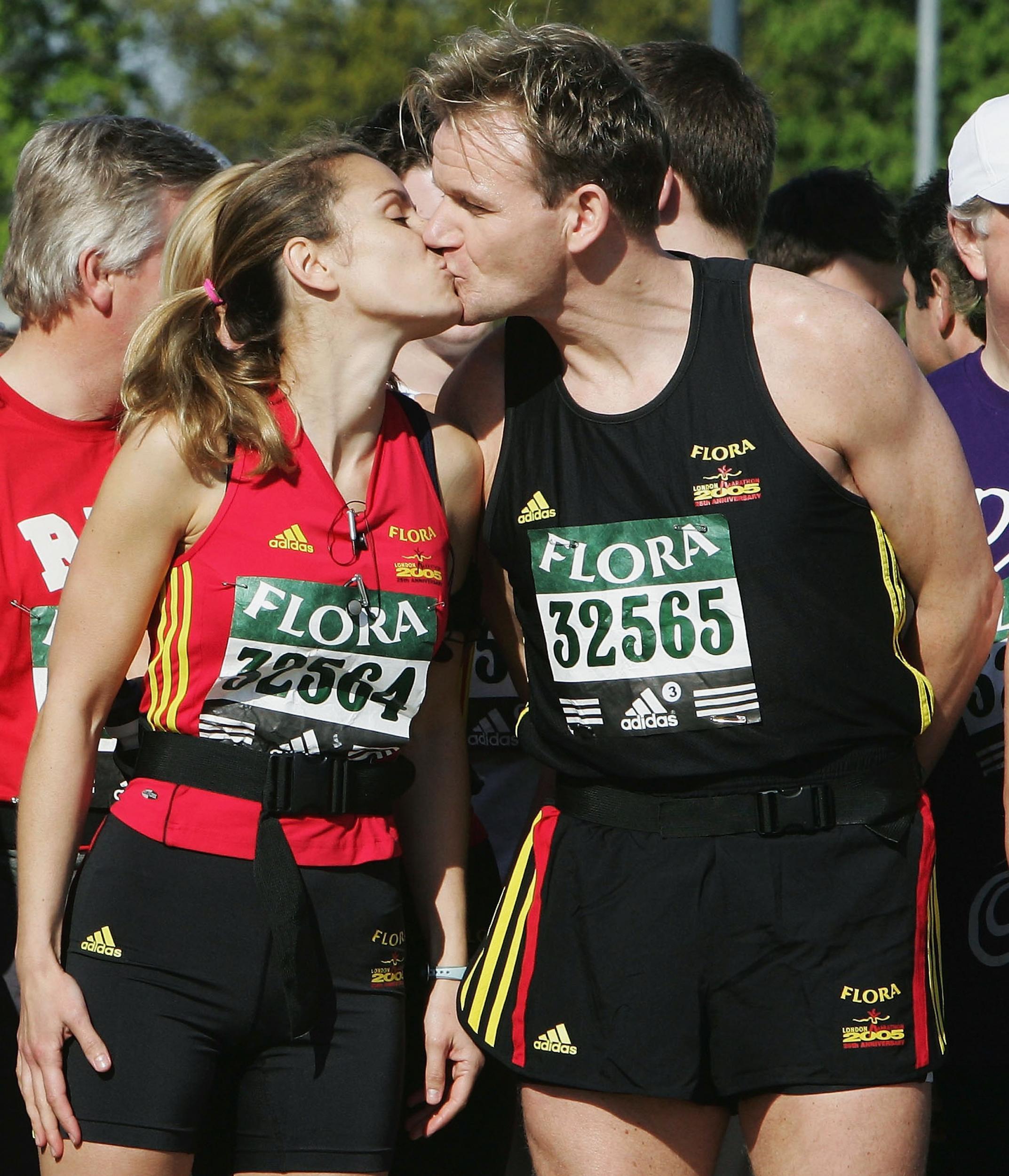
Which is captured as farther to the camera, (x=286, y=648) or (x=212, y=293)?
(x=212, y=293)

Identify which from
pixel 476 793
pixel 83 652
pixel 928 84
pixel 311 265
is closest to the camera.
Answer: pixel 83 652

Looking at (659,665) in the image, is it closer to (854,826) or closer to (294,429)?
(854,826)

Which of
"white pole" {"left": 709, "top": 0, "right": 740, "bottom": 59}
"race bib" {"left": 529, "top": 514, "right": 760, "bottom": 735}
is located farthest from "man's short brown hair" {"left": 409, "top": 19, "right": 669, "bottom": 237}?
"white pole" {"left": 709, "top": 0, "right": 740, "bottom": 59}

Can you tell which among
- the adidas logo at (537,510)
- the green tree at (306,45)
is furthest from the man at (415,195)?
the green tree at (306,45)

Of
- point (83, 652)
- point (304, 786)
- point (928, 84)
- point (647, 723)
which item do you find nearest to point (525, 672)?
point (647, 723)

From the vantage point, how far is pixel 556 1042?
245 cm

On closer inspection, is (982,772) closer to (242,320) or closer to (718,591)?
(718,591)

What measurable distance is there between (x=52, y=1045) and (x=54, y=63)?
21333 millimetres

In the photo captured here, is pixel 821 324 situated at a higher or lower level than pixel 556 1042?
higher

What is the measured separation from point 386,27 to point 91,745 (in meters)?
35.0

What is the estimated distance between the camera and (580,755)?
250 cm

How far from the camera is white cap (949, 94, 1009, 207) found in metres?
2.72

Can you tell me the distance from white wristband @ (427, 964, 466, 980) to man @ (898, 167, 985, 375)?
173 centimetres

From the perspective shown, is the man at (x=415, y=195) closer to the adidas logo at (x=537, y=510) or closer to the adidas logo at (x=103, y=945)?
the adidas logo at (x=537, y=510)
